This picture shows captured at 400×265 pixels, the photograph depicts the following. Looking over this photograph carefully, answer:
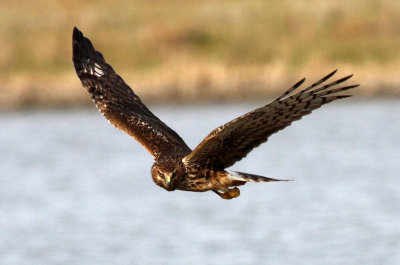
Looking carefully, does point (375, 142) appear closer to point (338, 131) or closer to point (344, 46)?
point (338, 131)

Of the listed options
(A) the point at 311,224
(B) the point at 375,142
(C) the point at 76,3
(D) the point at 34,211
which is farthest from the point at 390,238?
(C) the point at 76,3

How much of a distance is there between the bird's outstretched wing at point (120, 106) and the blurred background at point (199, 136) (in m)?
3.58

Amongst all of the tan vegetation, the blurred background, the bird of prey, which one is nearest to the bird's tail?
the bird of prey

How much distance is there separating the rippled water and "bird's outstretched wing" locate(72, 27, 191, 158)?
3539 millimetres

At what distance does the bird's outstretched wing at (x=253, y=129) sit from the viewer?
7223 millimetres

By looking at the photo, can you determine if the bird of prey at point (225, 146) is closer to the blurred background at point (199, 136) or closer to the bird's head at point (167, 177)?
the bird's head at point (167, 177)

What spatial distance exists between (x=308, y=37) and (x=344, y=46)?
1.10 metres

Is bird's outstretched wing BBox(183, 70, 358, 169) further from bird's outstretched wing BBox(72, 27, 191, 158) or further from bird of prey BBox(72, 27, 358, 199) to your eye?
bird's outstretched wing BBox(72, 27, 191, 158)

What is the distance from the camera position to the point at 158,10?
29047 millimetres

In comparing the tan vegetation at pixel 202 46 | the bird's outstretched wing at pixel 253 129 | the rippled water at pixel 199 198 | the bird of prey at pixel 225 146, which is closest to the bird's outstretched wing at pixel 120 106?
the bird of prey at pixel 225 146

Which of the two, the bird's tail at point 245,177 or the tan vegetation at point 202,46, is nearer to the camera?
the bird's tail at point 245,177

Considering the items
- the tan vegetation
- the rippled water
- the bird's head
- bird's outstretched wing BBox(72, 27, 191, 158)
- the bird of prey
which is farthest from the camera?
the tan vegetation

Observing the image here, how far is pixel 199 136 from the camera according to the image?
22.2 m

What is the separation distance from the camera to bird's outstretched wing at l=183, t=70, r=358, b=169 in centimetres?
722
